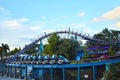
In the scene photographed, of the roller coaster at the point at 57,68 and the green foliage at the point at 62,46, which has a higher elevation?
the green foliage at the point at 62,46

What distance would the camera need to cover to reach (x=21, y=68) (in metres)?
53.5

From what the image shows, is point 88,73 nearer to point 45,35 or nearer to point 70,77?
point 70,77

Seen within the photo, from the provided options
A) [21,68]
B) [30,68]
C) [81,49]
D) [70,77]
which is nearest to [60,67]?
[70,77]

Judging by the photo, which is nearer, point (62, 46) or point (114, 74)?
point (114, 74)

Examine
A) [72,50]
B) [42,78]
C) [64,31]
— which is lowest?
[42,78]

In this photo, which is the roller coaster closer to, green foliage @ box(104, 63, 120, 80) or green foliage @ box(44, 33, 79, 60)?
green foliage @ box(44, 33, 79, 60)

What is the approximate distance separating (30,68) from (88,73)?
51.8 feet

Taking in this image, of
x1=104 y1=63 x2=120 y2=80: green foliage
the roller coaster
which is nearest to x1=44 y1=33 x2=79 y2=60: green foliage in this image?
the roller coaster

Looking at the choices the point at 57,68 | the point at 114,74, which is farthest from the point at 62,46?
the point at 114,74

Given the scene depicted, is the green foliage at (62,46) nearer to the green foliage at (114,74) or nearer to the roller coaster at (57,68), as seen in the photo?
the roller coaster at (57,68)

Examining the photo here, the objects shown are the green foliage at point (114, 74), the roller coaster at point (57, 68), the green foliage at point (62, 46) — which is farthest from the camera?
the green foliage at point (62, 46)

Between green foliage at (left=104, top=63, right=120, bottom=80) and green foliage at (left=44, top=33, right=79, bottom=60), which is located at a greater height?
green foliage at (left=44, top=33, right=79, bottom=60)

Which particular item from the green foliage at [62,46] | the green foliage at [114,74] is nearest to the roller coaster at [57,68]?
the green foliage at [62,46]

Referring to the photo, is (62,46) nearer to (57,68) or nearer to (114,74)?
(57,68)
